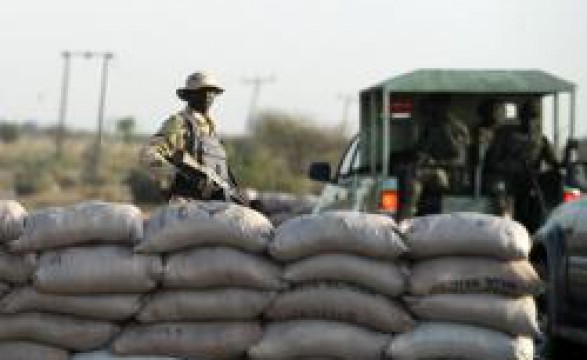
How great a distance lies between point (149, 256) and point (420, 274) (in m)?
1.27

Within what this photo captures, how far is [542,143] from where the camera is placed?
13062 millimetres

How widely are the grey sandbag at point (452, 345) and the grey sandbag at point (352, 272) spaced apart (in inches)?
9.1

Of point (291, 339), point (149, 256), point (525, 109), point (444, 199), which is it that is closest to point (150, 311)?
point (149, 256)

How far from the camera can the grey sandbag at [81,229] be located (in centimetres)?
684

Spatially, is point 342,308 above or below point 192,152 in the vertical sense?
below

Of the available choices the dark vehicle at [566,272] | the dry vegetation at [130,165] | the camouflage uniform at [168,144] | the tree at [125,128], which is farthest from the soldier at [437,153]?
the tree at [125,128]

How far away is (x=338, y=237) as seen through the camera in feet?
22.3

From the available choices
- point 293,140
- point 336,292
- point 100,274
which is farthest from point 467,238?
point 293,140

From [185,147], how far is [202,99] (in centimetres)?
34

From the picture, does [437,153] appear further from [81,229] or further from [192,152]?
[81,229]

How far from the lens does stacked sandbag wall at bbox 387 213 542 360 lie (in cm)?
661

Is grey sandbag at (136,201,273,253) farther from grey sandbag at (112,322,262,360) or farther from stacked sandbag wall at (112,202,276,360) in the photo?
grey sandbag at (112,322,262,360)

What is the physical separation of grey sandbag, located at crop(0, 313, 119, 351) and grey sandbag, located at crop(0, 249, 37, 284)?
18 cm

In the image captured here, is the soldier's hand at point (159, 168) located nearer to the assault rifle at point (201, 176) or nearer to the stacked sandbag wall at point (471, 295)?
the assault rifle at point (201, 176)
